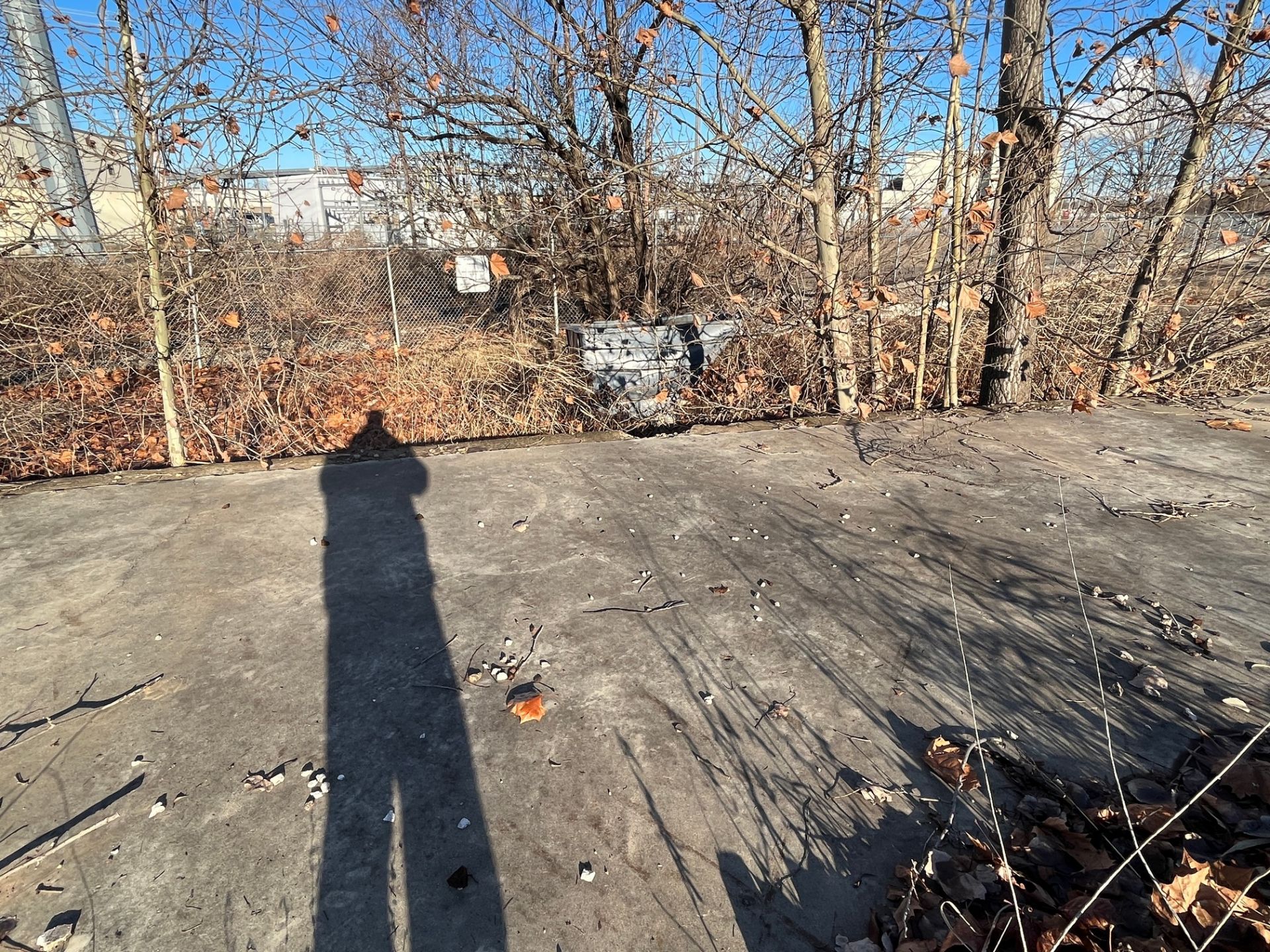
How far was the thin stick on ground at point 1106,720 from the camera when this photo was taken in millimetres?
1588

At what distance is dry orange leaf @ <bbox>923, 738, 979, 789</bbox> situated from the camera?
7.00 feet

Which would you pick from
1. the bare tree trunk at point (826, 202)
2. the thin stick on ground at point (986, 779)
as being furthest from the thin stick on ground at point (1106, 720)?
the bare tree trunk at point (826, 202)

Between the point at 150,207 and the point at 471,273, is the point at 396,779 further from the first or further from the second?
the point at 471,273

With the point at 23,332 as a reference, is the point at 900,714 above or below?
below

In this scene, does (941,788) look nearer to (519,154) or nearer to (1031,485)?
(1031,485)

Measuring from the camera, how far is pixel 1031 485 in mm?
4457

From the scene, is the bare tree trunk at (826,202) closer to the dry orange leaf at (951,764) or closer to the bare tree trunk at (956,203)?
the bare tree trunk at (956,203)

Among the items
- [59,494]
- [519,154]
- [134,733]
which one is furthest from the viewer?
[519,154]

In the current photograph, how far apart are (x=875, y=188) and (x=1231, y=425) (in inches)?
138

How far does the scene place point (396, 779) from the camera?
223cm

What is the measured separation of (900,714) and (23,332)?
25.2 feet

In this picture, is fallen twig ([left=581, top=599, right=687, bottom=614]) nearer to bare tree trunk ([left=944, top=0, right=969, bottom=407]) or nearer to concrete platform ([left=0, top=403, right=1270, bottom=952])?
concrete platform ([left=0, top=403, right=1270, bottom=952])

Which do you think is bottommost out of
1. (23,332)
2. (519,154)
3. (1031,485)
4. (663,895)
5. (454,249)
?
(663,895)

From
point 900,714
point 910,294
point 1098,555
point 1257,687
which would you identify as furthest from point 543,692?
point 910,294
